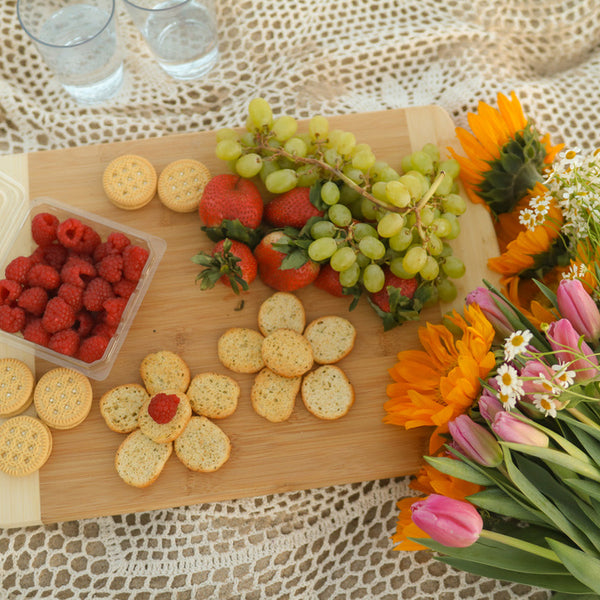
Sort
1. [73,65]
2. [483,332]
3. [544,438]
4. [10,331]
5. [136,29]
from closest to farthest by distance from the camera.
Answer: [544,438] → [483,332] → [10,331] → [73,65] → [136,29]

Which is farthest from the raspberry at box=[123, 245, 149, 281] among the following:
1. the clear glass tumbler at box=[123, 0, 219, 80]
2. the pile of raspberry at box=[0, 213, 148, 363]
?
the clear glass tumbler at box=[123, 0, 219, 80]

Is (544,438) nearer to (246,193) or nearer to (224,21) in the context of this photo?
(246,193)

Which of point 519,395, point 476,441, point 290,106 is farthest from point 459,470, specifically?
point 290,106

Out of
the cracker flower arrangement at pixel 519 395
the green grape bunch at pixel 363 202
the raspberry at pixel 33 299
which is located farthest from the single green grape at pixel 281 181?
the raspberry at pixel 33 299

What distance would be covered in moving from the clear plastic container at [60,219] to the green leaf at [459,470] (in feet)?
1.87

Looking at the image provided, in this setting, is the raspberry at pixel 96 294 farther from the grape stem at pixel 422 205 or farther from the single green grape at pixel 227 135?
the grape stem at pixel 422 205

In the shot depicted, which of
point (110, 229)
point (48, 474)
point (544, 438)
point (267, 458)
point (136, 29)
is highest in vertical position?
point (544, 438)

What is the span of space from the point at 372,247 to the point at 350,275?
62 millimetres

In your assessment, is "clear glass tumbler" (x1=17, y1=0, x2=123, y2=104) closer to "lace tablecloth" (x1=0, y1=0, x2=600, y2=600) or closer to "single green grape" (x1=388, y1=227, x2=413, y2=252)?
"lace tablecloth" (x1=0, y1=0, x2=600, y2=600)

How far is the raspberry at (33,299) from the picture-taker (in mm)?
1071

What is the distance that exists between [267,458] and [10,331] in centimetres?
48

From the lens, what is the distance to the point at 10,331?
3.56 ft

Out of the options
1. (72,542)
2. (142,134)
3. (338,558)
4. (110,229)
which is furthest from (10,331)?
(338,558)

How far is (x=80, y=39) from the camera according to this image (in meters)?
1.40
